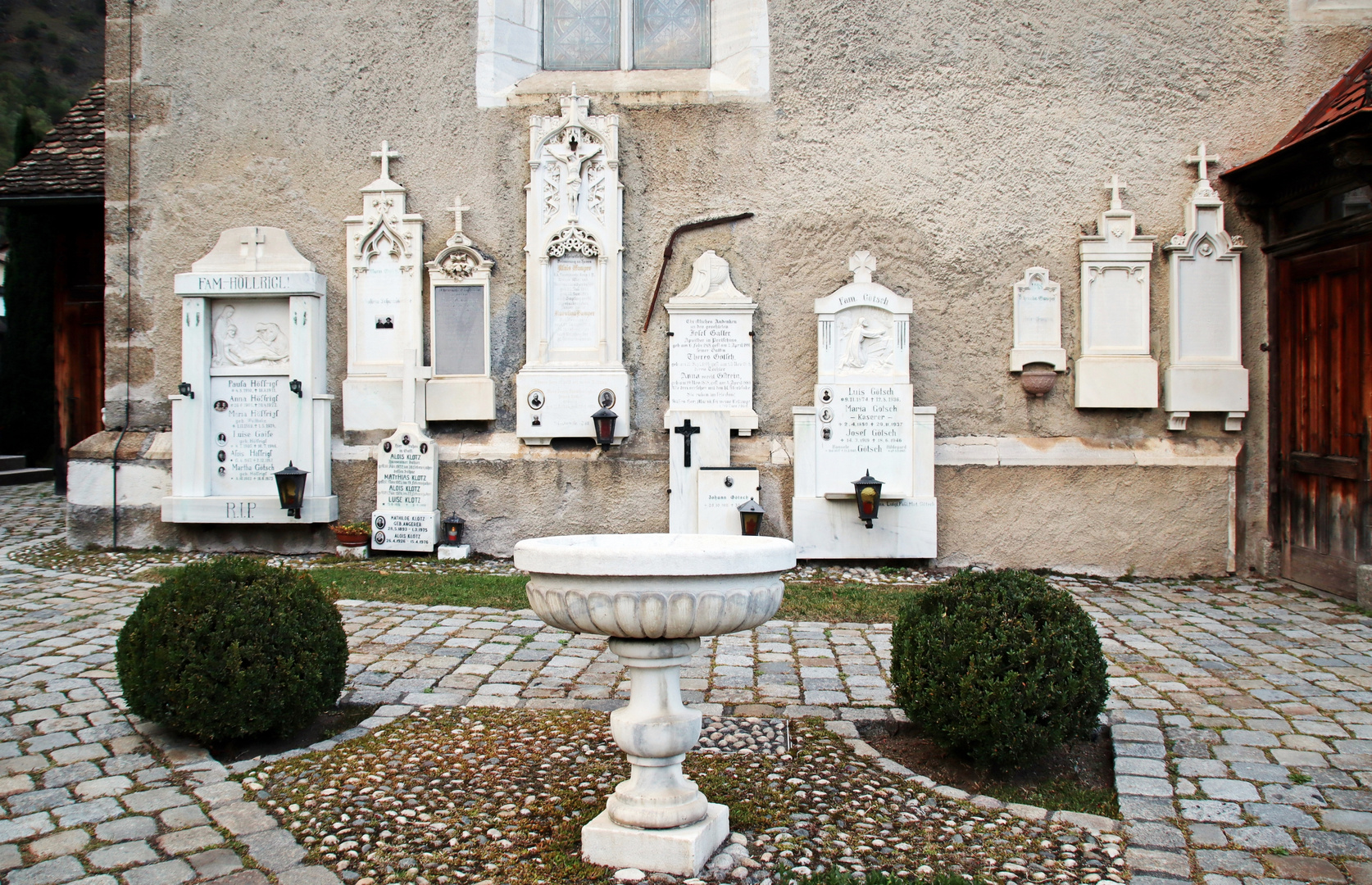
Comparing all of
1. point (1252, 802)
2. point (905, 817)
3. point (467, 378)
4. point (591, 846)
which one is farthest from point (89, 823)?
point (467, 378)

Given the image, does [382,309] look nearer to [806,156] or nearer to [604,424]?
[604,424]

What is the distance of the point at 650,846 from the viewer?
2893 millimetres

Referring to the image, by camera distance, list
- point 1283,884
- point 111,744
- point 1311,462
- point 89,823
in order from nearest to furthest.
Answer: point 1283,884 → point 89,823 → point 111,744 → point 1311,462

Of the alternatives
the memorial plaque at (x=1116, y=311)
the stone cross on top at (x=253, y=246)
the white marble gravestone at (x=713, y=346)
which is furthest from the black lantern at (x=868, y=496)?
the stone cross on top at (x=253, y=246)

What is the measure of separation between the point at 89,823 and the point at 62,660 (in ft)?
7.50

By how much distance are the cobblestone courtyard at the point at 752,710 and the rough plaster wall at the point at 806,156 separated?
2.48 meters

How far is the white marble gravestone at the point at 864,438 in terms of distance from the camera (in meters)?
8.12

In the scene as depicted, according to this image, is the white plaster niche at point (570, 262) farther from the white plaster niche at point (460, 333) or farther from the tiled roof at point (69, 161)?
the tiled roof at point (69, 161)

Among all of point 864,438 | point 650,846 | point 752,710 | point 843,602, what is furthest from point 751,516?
point 650,846

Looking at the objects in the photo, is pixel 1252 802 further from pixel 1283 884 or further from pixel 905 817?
pixel 905 817

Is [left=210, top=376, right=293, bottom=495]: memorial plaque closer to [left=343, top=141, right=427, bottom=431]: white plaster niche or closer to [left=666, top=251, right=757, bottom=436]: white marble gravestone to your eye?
[left=343, top=141, right=427, bottom=431]: white plaster niche

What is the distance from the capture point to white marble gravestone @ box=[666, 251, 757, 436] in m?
8.45

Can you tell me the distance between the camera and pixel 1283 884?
284cm

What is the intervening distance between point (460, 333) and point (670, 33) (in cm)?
345
